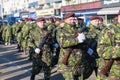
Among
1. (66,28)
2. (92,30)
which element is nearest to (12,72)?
(92,30)

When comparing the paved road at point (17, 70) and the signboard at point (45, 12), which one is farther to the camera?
the signboard at point (45, 12)

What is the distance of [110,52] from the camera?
448 centimetres

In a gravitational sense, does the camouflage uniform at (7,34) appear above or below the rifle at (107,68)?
below

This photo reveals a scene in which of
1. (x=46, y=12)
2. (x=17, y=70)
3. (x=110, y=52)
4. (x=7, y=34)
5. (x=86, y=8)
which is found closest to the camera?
(x=110, y=52)

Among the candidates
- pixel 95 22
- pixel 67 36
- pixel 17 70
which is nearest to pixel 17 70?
pixel 17 70

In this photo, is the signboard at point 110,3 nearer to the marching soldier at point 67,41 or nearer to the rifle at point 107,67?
the marching soldier at point 67,41

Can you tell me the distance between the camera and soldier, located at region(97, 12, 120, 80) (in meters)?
4.51

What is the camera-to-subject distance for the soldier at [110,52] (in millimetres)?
4512

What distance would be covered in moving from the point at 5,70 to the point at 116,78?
604cm

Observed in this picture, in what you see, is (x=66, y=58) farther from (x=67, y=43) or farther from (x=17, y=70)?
(x=17, y=70)

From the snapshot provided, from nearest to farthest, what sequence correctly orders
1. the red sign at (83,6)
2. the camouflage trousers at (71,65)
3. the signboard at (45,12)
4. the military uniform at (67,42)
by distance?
the military uniform at (67,42) < the camouflage trousers at (71,65) < the red sign at (83,6) < the signboard at (45,12)

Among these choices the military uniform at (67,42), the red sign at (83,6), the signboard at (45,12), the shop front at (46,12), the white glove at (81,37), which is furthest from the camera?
the signboard at (45,12)

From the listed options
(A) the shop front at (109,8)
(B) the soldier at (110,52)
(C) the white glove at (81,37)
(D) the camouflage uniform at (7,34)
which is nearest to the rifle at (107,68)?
(B) the soldier at (110,52)

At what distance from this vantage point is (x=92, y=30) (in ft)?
24.4
